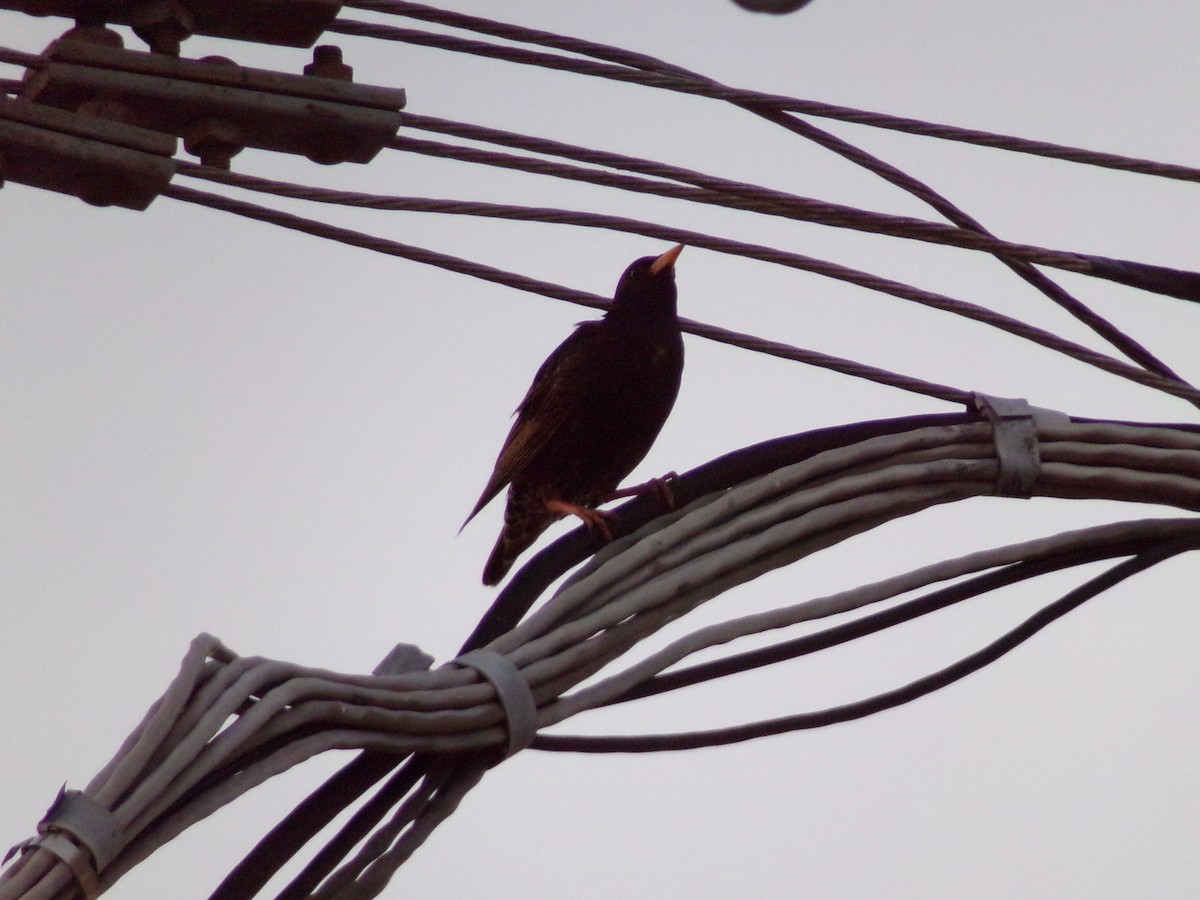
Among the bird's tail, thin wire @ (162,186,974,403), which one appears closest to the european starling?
the bird's tail

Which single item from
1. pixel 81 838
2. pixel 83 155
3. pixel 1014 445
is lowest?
pixel 81 838

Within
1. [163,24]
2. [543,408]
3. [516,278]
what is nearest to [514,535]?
[543,408]

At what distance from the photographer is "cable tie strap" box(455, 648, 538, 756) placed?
7.84ft

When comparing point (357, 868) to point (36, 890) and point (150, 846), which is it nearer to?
point (150, 846)

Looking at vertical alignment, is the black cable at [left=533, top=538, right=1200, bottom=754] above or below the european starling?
below

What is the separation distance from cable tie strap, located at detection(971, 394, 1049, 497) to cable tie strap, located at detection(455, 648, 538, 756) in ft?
3.23

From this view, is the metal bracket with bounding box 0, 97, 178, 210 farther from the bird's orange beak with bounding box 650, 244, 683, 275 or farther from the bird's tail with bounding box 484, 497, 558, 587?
the bird's tail with bounding box 484, 497, 558, 587

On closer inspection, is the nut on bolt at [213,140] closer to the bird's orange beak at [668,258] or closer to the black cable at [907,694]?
the black cable at [907,694]

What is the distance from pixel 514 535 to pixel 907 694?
6.83ft

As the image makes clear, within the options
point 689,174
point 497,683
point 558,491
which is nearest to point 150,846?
point 497,683

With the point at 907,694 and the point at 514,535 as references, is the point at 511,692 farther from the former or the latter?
the point at 514,535

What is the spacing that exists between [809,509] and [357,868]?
961 mm

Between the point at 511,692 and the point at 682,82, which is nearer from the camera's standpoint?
the point at 511,692

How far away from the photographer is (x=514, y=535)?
15.5ft
